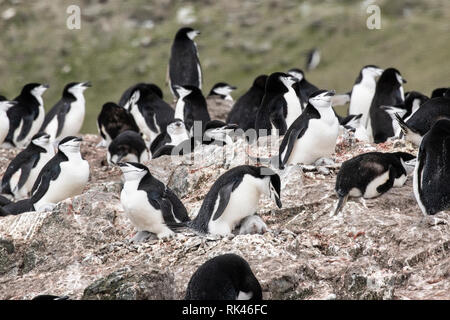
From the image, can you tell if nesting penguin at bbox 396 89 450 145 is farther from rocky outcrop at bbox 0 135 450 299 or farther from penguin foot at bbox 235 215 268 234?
penguin foot at bbox 235 215 268 234

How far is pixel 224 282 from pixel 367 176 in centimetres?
219

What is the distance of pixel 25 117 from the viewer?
14734 millimetres

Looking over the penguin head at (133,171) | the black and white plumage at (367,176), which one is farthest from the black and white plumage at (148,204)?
the black and white plumage at (367,176)

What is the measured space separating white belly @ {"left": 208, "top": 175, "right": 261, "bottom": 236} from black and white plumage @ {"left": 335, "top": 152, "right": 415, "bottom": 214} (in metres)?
0.81

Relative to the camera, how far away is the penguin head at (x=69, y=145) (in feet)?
33.3

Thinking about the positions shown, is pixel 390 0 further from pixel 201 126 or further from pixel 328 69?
pixel 201 126

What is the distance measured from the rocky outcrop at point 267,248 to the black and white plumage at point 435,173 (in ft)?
0.69

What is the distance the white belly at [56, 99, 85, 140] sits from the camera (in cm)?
1477

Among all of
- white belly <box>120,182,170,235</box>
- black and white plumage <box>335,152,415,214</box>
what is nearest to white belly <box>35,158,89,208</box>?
white belly <box>120,182,170,235</box>

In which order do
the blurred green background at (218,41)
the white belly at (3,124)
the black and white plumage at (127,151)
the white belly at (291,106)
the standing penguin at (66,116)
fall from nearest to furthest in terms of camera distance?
the white belly at (291,106), the black and white plumage at (127,151), the white belly at (3,124), the standing penguin at (66,116), the blurred green background at (218,41)

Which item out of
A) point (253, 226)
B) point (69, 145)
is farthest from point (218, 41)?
point (253, 226)

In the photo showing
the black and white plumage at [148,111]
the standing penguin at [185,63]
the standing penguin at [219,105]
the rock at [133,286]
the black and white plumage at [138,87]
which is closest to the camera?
the rock at [133,286]

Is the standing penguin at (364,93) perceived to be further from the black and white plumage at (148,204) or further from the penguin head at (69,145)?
the black and white plumage at (148,204)
